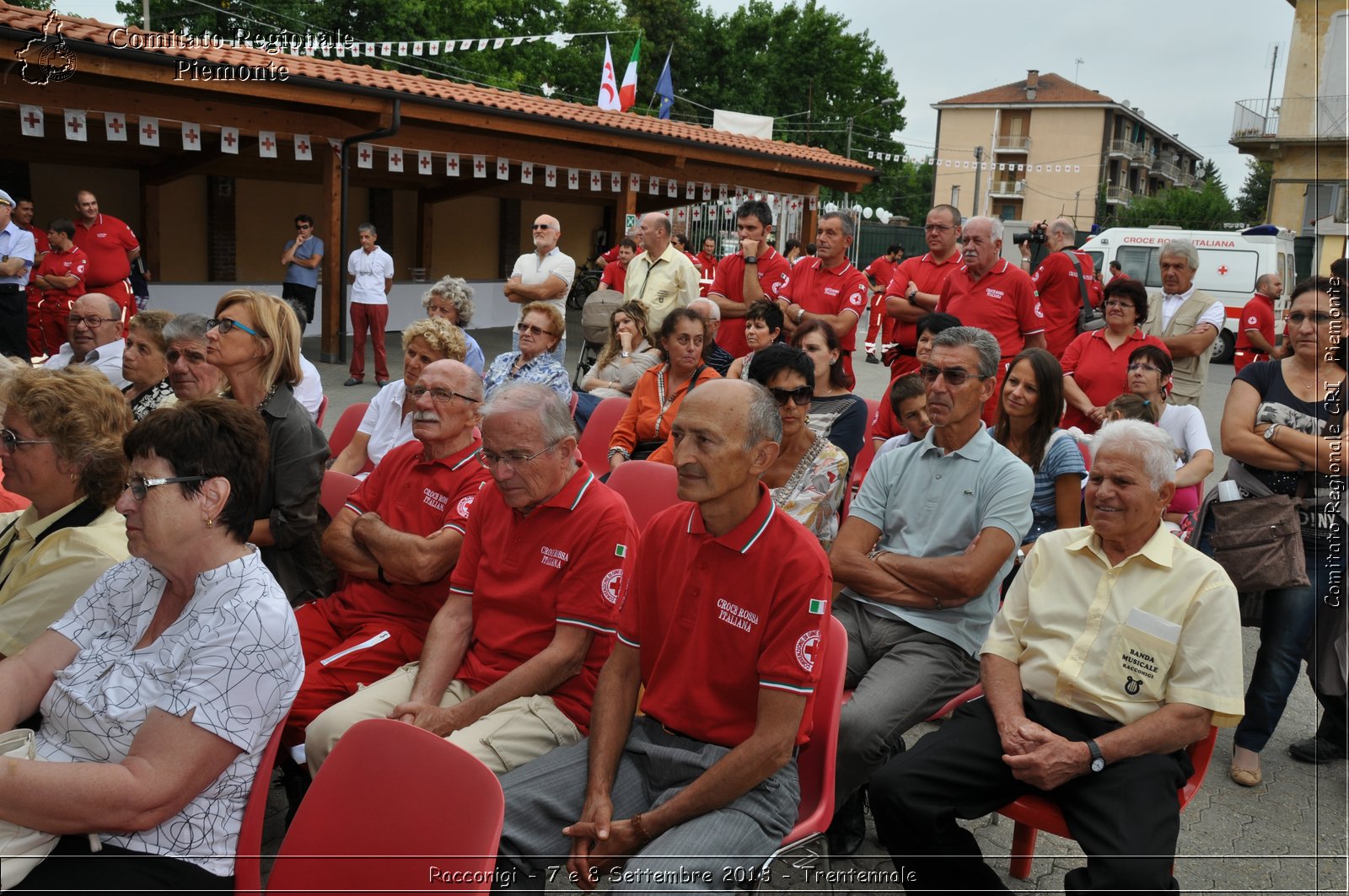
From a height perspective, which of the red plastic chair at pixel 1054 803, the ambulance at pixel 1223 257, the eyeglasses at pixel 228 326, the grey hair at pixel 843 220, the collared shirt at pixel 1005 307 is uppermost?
the ambulance at pixel 1223 257

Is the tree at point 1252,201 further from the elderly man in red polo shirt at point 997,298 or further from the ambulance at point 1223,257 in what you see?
the elderly man in red polo shirt at point 997,298

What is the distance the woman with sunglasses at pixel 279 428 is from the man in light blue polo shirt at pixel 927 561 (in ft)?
6.08

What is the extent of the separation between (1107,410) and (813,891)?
298 cm

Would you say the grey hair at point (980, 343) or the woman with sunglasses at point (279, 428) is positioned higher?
the grey hair at point (980, 343)

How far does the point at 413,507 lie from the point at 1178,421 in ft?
12.1

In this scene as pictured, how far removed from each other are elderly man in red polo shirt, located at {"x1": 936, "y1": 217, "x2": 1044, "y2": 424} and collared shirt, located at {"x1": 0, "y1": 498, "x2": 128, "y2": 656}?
Result: 4918 mm

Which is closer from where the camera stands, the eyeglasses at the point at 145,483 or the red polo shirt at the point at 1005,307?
the eyeglasses at the point at 145,483

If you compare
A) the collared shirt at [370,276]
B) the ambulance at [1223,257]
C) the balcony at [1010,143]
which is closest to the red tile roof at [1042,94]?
the balcony at [1010,143]

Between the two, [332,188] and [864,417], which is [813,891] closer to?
[864,417]

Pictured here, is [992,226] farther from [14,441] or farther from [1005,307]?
[14,441]

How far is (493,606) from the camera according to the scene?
293 centimetres

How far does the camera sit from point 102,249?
1027 cm

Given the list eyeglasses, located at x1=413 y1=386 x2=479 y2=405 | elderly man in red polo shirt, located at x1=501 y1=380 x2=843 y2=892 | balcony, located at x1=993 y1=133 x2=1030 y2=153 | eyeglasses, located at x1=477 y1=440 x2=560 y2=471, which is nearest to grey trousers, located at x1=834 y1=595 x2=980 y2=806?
elderly man in red polo shirt, located at x1=501 y1=380 x2=843 y2=892

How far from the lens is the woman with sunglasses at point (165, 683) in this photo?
6.51 feet
